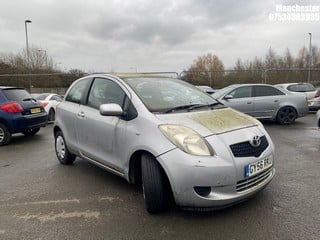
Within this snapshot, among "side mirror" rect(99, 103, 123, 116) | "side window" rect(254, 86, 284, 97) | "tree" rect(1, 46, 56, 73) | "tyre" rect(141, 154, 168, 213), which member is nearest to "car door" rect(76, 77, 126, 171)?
"side mirror" rect(99, 103, 123, 116)

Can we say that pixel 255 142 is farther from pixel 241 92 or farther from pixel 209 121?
pixel 241 92

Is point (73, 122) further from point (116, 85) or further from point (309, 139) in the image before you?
point (309, 139)

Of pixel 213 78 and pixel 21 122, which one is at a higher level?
pixel 213 78

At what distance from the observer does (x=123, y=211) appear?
3365 millimetres

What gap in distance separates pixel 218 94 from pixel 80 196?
7.29 meters

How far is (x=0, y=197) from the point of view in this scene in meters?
3.95

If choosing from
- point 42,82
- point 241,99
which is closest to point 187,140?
point 241,99

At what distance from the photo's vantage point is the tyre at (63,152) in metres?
5.22

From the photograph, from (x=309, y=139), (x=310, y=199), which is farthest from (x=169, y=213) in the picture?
(x=309, y=139)

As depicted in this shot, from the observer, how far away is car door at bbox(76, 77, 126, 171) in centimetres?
373

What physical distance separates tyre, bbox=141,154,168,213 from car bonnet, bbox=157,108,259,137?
1.58ft

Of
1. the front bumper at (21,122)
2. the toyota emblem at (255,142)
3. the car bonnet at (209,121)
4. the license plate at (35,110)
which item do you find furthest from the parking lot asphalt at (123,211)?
the license plate at (35,110)

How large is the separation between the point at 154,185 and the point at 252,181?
104 centimetres

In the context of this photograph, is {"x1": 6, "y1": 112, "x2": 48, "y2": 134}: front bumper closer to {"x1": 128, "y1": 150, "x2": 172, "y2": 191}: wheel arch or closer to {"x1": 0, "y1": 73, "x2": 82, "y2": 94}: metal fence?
{"x1": 128, "y1": 150, "x2": 172, "y2": 191}: wheel arch
